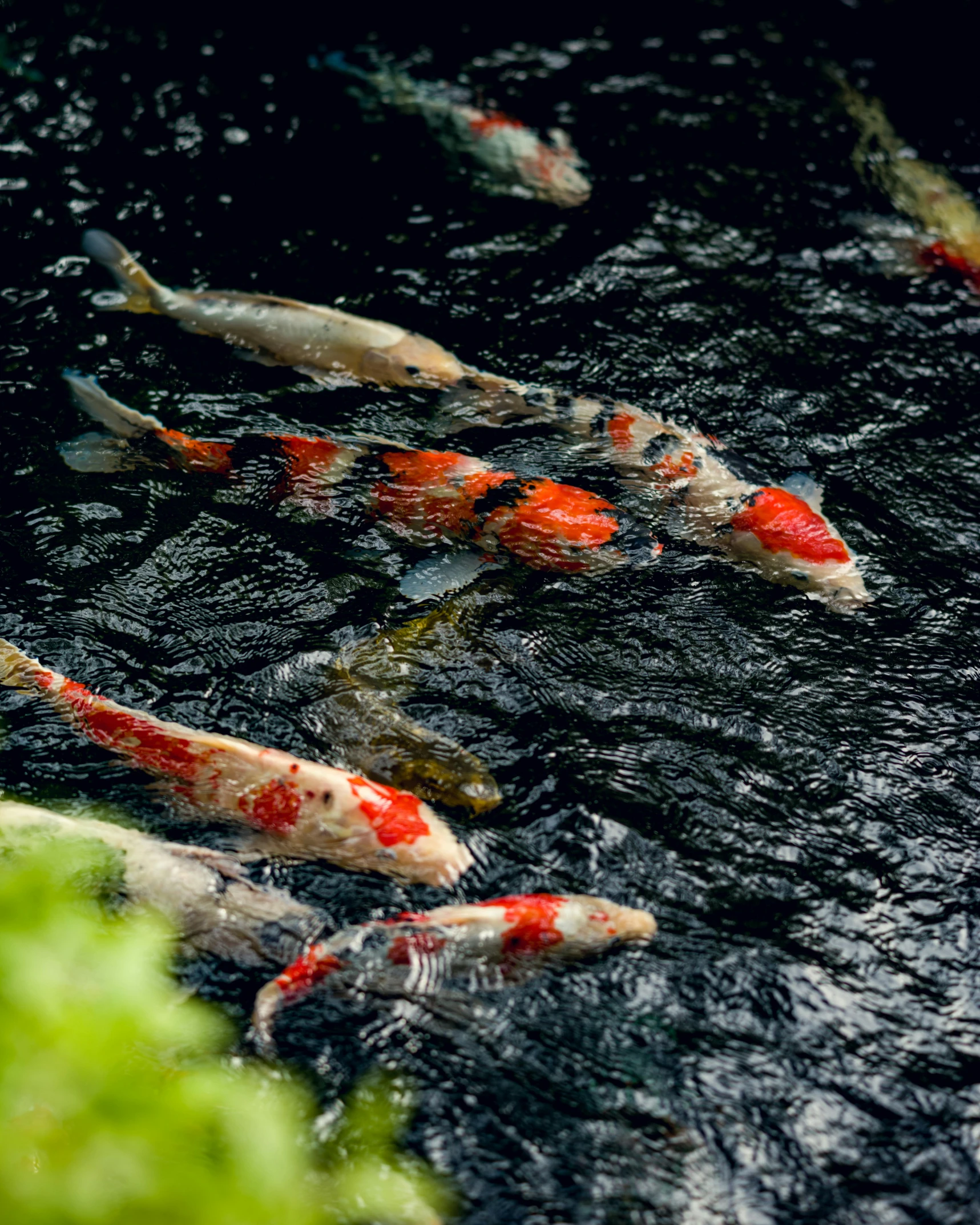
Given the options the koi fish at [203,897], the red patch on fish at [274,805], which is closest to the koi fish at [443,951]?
the koi fish at [203,897]

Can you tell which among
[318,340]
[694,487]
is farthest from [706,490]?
[318,340]

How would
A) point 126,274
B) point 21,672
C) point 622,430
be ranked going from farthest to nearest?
1. point 126,274
2. point 622,430
3. point 21,672

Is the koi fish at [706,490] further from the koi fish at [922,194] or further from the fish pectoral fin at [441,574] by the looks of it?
the koi fish at [922,194]

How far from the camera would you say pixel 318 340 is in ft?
17.6

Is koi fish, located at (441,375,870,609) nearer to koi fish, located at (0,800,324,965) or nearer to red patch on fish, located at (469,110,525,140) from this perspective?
koi fish, located at (0,800,324,965)

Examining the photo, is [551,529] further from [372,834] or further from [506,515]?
[372,834]

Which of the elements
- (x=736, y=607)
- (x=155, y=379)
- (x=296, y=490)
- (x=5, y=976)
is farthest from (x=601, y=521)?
(x=5, y=976)

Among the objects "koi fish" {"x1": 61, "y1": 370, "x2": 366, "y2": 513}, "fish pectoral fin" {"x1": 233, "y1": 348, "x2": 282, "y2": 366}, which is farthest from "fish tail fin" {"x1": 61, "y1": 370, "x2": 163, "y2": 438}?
"fish pectoral fin" {"x1": 233, "y1": 348, "x2": 282, "y2": 366}

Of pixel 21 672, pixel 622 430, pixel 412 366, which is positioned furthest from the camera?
pixel 412 366

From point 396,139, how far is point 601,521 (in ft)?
12.5

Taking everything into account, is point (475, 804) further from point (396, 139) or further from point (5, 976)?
point (396, 139)

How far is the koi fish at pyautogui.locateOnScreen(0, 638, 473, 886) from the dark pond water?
0.44 feet

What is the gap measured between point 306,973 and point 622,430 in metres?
2.89

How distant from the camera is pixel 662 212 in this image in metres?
6.48
